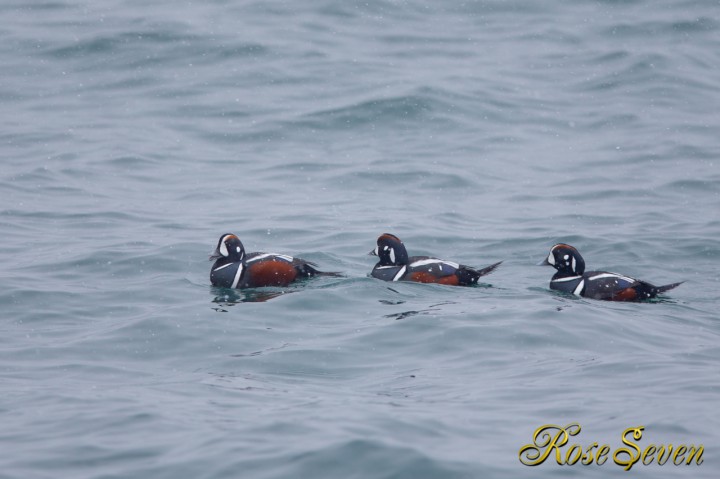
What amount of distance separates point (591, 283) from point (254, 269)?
378cm

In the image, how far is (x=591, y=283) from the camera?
12.7 meters

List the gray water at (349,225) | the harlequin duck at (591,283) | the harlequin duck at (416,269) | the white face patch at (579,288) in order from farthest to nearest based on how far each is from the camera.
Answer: the harlequin duck at (416,269)
the white face patch at (579,288)
the harlequin duck at (591,283)
the gray water at (349,225)

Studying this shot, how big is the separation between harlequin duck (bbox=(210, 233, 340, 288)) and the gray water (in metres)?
0.24

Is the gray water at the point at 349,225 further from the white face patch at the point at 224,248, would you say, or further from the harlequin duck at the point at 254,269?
the white face patch at the point at 224,248

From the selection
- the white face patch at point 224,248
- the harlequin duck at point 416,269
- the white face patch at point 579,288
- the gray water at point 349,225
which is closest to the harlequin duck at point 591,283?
the white face patch at point 579,288

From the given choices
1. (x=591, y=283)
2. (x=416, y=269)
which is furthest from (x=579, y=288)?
(x=416, y=269)

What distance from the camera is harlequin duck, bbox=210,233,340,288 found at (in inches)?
515

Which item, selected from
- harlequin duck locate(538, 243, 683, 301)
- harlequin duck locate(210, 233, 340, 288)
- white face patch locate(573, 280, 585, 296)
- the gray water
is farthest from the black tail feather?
harlequin duck locate(210, 233, 340, 288)

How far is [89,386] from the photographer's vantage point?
9.10 meters

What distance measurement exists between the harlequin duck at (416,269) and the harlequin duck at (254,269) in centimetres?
83

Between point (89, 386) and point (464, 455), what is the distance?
3.37 m

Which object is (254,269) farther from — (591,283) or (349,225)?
(591,283)

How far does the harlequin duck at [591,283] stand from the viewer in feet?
40.7

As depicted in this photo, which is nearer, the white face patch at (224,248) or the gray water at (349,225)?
the gray water at (349,225)
